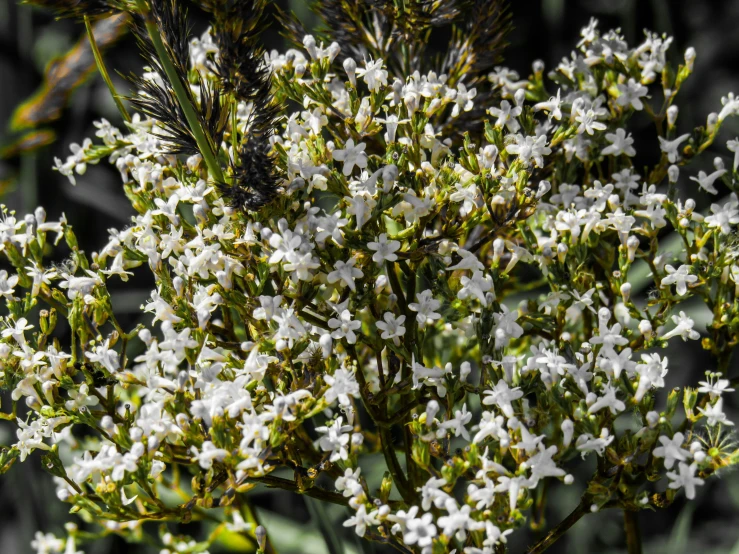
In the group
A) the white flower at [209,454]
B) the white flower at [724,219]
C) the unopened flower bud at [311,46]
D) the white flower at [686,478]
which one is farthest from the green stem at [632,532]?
the unopened flower bud at [311,46]

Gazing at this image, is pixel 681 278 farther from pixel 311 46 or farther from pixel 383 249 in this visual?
pixel 311 46

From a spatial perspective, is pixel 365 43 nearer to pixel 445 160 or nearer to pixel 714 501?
pixel 445 160

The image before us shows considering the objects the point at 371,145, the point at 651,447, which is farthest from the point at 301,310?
the point at 651,447

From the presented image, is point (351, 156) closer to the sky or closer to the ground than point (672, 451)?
closer to the sky

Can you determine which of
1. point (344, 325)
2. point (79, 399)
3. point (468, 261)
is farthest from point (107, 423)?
point (468, 261)

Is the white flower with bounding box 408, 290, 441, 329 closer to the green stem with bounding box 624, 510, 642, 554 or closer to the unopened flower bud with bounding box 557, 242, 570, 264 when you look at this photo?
the unopened flower bud with bounding box 557, 242, 570, 264

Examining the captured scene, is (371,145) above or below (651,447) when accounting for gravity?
above
